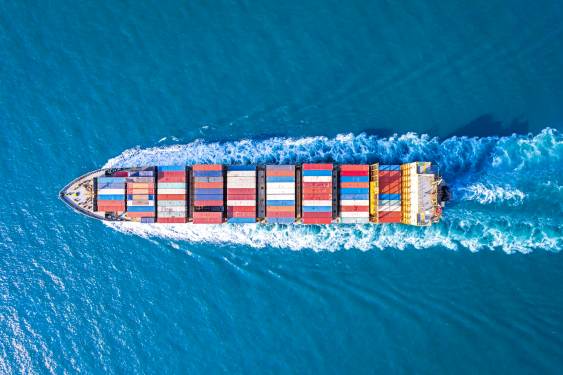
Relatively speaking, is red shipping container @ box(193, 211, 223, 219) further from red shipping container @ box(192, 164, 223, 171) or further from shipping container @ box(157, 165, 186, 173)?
shipping container @ box(157, 165, 186, 173)

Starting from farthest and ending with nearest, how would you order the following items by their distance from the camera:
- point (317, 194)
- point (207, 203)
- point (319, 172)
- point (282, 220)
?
point (207, 203) < point (282, 220) < point (317, 194) < point (319, 172)

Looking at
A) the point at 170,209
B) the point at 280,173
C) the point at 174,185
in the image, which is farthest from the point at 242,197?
the point at 170,209

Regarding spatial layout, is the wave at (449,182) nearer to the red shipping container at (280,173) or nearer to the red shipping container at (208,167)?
Result: the red shipping container at (280,173)

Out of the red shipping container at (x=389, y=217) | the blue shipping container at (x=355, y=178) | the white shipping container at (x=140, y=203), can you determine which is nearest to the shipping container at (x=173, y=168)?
the white shipping container at (x=140, y=203)

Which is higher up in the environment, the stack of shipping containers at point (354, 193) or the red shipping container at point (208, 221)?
the stack of shipping containers at point (354, 193)

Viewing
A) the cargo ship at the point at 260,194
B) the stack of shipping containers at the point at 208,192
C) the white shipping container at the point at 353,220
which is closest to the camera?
the cargo ship at the point at 260,194

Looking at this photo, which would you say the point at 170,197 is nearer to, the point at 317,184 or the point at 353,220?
the point at 317,184
